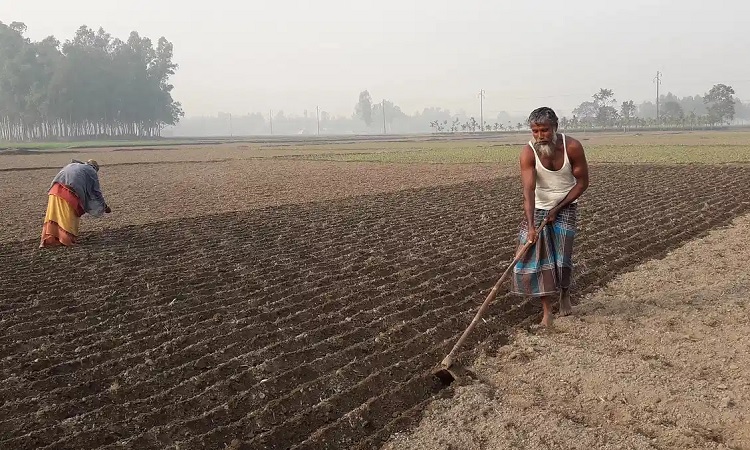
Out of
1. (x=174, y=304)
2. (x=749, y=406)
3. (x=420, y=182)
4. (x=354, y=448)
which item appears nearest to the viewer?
(x=354, y=448)


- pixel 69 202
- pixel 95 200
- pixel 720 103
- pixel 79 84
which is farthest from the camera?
pixel 720 103

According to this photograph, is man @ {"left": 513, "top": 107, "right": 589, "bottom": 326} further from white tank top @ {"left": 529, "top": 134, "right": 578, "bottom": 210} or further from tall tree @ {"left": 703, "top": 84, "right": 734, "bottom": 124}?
tall tree @ {"left": 703, "top": 84, "right": 734, "bottom": 124}

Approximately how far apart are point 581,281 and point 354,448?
378 cm

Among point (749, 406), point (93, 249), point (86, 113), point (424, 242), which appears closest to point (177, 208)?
point (93, 249)

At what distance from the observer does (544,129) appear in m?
4.62

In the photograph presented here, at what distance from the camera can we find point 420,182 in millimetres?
18125

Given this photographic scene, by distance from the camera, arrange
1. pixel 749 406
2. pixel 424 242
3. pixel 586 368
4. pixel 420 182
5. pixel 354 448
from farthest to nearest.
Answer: pixel 420 182, pixel 424 242, pixel 586 368, pixel 749 406, pixel 354 448

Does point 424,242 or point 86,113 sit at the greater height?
point 86,113

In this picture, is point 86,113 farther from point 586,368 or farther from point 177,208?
point 586,368

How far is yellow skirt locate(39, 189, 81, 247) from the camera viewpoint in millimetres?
8508

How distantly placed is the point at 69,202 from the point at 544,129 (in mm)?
6755

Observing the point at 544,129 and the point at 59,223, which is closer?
the point at 544,129

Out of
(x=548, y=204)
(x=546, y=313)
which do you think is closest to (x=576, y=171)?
(x=548, y=204)

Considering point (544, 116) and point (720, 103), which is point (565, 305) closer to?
point (544, 116)
